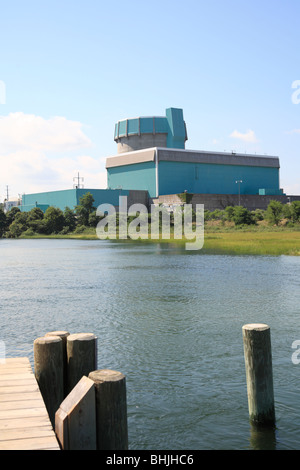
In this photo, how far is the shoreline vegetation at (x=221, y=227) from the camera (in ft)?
154

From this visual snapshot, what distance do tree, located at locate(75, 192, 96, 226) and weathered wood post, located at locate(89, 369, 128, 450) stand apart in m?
90.2

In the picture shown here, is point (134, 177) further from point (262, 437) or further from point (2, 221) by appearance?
point (262, 437)

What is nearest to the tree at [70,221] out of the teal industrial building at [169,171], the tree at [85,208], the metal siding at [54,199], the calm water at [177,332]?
the tree at [85,208]

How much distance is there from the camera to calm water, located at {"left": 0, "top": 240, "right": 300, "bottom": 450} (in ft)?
25.2

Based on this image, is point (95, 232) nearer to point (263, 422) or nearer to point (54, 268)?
point (54, 268)

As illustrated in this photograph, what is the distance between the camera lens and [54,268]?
32312 mm

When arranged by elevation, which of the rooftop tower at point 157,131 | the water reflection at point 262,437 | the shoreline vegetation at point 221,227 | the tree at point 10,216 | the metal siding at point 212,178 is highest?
the rooftop tower at point 157,131

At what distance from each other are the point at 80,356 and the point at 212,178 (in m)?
98.1

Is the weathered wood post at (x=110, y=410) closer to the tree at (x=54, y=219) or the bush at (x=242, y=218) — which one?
the bush at (x=242, y=218)

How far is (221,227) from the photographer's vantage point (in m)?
75.9

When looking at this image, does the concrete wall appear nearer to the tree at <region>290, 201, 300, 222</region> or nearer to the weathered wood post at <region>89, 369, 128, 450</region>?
the tree at <region>290, 201, 300, 222</region>

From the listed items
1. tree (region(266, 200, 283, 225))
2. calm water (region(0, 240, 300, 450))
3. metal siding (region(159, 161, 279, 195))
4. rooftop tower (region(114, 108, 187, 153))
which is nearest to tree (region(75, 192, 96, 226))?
metal siding (region(159, 161, 279, 195))

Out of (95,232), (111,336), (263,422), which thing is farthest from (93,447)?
(95,232)

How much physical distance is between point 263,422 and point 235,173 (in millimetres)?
101273
